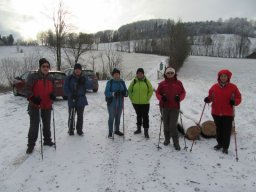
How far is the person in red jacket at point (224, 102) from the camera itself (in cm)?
654

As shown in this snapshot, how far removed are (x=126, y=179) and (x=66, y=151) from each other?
2010 mm

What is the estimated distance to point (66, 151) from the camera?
6.64m

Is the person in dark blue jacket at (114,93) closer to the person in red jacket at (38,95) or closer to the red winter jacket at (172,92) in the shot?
the red winter jacket at (172,92)

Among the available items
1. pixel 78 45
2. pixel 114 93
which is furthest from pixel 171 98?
pixel 78 45

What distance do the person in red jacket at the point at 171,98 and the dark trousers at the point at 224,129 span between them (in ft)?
3.35

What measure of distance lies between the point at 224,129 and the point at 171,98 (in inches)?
59.3

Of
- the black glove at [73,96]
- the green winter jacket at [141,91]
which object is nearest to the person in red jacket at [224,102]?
the green winter jacket at [141,91]

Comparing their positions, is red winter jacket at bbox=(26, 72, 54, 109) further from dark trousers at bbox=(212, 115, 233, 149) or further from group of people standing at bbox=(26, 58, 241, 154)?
dark trousers at bbox=(212, 115, 233, 149)

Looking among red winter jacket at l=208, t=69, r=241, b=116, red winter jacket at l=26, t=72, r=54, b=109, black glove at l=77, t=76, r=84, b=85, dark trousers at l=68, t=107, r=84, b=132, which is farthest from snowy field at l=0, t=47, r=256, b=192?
black glove at l=77, t=76, r=84, b=85

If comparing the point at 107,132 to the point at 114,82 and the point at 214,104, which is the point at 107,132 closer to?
the point at 114,82

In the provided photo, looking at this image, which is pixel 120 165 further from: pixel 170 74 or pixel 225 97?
pixel 225 97

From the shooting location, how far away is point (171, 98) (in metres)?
6.75

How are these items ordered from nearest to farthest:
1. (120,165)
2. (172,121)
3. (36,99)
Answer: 1. (120,165)
2. (36,99)
3. (172,121)

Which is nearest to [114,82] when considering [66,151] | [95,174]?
[66,151]
